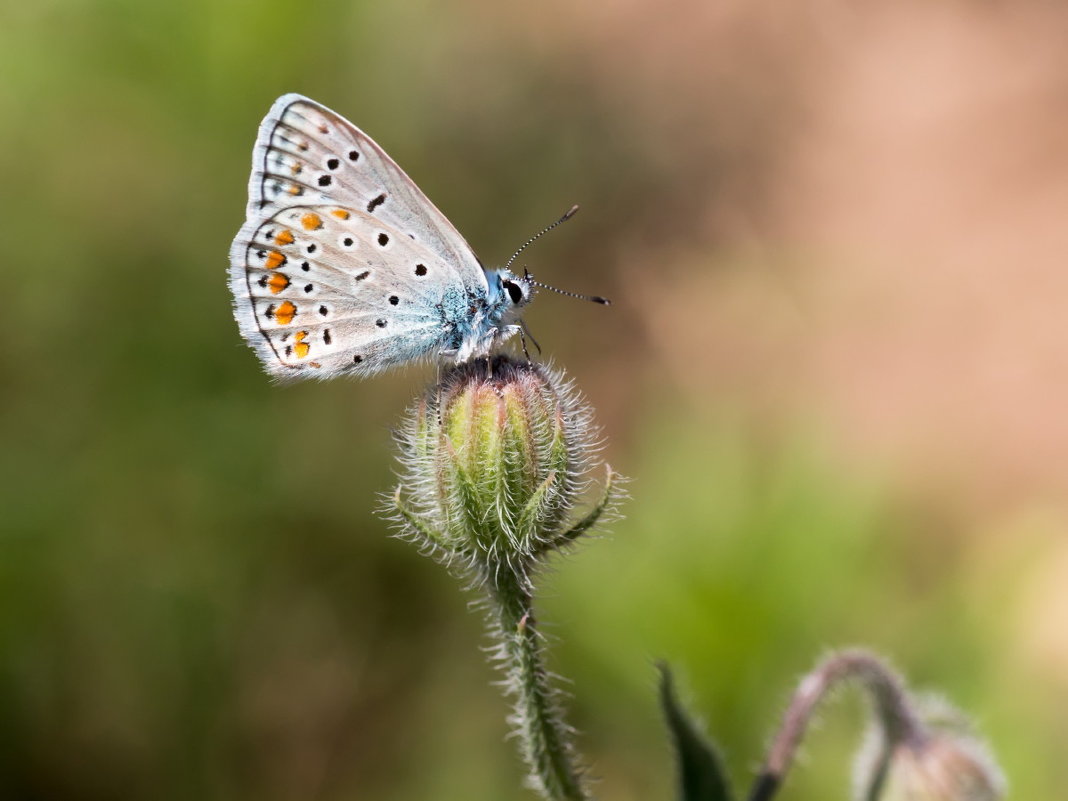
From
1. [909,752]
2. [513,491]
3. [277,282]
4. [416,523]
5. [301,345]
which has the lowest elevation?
[909,752]

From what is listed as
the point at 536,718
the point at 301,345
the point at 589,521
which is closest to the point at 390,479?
the point at 301,345

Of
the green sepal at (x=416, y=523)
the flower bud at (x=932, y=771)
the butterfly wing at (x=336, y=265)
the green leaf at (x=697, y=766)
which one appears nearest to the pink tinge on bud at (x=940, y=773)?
the flower bud at (x=932, y=771)

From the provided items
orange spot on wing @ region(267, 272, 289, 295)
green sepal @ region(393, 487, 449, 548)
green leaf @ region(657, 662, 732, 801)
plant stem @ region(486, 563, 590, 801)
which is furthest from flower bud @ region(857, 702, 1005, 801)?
orange spot on wing @ region(267, 272, 289, 295)

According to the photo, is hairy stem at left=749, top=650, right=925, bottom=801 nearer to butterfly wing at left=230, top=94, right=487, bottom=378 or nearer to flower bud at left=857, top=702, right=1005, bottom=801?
flower bud at left=857, top=702, right=1005, bottom=801

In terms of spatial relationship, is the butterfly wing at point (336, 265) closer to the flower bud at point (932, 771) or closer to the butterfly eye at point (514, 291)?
the butterfly eye at point (514, 291)

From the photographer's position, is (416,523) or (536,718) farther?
(536,718)

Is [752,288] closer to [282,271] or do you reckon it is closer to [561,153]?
[561,153]

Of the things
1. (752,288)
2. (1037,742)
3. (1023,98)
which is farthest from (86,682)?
(1023,98)

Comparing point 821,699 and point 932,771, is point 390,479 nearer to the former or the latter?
point 821,699
